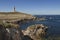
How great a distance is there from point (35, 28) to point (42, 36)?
2290 mm

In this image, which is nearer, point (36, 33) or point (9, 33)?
point (9, 33)

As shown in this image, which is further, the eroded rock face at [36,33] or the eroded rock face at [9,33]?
the eroded rock face at [36,33]

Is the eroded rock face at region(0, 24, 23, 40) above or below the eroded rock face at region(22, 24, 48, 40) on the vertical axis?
above

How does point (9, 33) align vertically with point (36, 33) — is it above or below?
above

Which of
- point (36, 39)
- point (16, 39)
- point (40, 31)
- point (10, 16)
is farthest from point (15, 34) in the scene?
point (10, 16)

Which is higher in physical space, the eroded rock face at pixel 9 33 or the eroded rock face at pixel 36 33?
the eroded rock face at pixel 9 33

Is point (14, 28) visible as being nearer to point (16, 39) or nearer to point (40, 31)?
point (16, 39)

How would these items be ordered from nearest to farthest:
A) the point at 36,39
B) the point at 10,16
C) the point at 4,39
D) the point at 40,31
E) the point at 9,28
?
the point at 4,39
the point at 9,28
the point at 36,39
the point at 40,31
the point at 10,16

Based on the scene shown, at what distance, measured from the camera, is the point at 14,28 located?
25453 millimetres

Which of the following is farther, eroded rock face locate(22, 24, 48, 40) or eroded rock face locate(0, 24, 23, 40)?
eroded rock face locate(22, 24, 48, 40)

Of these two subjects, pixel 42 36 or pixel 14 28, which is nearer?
pixel 14 28

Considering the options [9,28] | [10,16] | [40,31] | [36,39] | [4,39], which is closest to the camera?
[4,39]

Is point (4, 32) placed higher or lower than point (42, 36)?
higher

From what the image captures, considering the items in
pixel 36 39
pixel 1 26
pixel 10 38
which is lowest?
pixel 36 39
